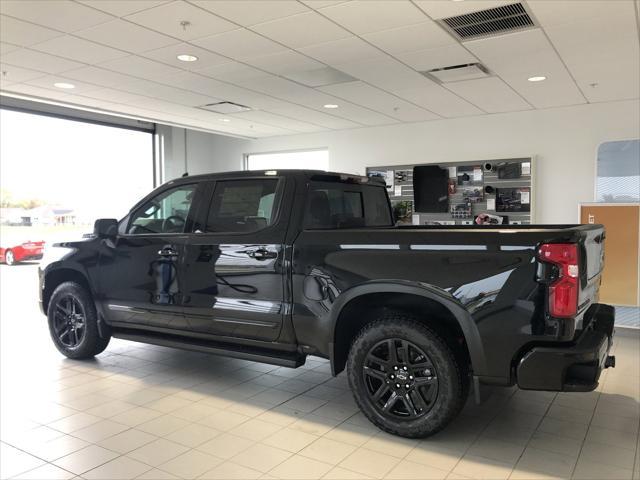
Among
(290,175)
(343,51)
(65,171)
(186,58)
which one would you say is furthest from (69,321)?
(65,171)

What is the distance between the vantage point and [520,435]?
2.92 m

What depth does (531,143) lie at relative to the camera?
303 inches

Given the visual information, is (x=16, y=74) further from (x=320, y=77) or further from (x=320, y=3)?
(x=320, y=3)

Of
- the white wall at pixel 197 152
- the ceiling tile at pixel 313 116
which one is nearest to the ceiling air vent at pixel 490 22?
the ceiling tile at pixel 313 116

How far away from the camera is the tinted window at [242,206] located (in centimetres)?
342

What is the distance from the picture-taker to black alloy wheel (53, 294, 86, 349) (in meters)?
4.29

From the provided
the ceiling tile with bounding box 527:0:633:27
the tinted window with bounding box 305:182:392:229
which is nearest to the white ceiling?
the ceiling tile with bounding box 527:0:633:27

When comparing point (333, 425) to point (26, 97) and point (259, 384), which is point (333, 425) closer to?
point (259, 384)

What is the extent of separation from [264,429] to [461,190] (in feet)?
20.1

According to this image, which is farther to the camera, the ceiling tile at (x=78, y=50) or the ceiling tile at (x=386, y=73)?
the ceiling tile at (x=386, y=73)

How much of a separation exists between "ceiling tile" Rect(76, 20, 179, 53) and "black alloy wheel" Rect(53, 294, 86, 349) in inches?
87.5

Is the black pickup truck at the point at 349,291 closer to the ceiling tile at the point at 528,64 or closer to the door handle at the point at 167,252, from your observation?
the door handle at the point at 167,252

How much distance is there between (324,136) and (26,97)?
16.0 feet

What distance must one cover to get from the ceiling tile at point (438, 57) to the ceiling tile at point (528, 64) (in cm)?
11
